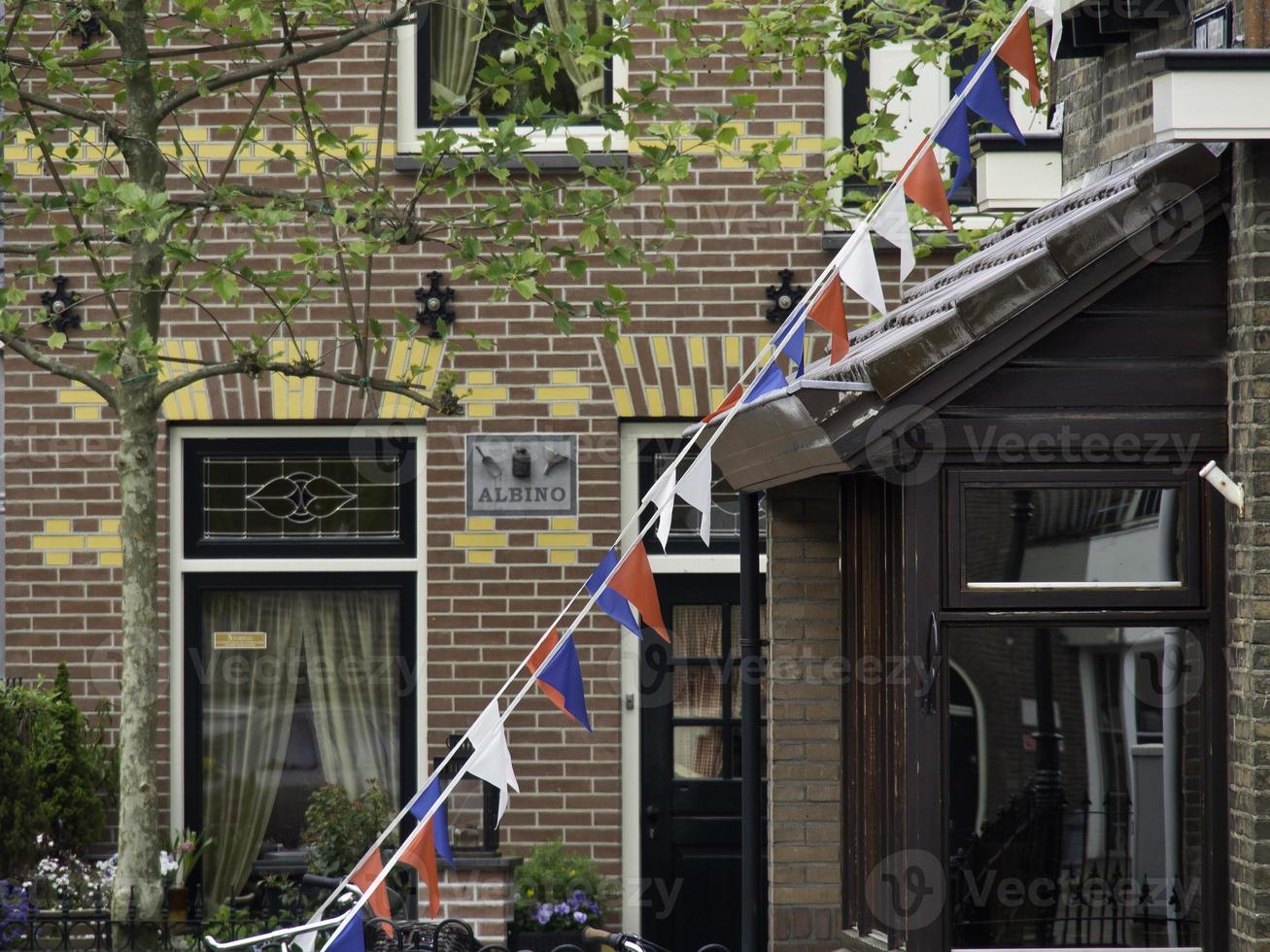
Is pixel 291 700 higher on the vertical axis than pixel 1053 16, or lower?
lower

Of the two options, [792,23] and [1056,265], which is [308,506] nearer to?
[792,23]

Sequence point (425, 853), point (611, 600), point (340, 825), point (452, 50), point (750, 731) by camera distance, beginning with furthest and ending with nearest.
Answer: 1. point (452, 50)
2. point (340, 825)
3. point (750, 731)
4. point (611, 600)
5. point (425, 853)

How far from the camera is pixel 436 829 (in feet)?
16.1

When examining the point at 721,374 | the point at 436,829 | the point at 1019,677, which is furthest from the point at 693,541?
the point at 436,829

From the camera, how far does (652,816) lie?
9188mm

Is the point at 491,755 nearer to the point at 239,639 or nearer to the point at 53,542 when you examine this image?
the point at 239,639

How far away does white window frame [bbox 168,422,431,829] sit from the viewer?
29.8 feet

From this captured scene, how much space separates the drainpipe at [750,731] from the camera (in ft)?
19.1

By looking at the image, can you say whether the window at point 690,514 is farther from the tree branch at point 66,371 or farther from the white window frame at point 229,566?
the tree branch at point 66,371

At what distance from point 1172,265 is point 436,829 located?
8.55ft

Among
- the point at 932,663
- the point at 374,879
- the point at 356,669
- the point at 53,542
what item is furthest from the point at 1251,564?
the point at 53,542

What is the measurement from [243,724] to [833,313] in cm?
529

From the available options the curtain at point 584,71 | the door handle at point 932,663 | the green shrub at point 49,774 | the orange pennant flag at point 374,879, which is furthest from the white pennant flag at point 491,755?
the curtain at point 584,71

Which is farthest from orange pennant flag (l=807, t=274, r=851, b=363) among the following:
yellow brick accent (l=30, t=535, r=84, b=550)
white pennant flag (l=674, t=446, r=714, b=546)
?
yellow brick accent (l=30, t=535, r=84, b=550)
